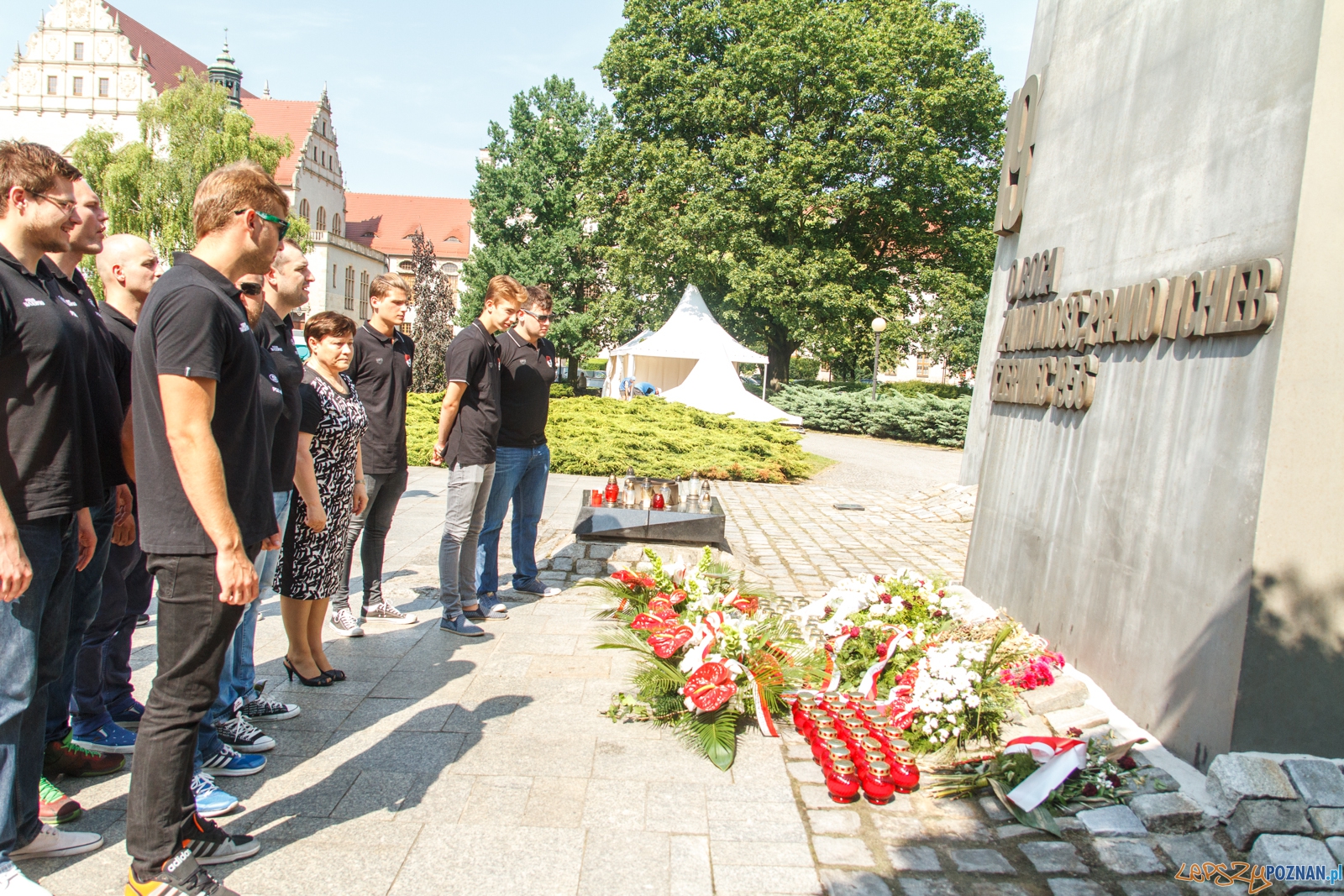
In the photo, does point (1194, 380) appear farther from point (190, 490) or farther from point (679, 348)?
point (679, 348)

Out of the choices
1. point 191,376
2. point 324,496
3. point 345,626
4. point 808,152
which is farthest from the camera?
point 808,152

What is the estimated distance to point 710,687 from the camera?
3783mm

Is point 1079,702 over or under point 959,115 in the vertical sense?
under

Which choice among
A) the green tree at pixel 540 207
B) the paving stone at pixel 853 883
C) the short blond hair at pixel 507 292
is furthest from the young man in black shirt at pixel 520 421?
the green tree at pixel 540 207

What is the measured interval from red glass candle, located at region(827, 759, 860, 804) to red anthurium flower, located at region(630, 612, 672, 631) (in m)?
1.10

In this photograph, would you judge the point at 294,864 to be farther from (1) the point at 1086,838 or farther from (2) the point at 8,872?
(1) the point at 1086,838

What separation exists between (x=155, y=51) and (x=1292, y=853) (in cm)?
6649

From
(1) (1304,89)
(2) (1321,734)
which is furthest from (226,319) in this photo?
(2) (1321,734)

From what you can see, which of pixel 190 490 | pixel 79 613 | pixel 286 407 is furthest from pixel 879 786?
pixel 79 613

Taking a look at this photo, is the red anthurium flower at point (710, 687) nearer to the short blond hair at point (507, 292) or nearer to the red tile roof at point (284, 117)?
the short blond hair at point (507, 292)

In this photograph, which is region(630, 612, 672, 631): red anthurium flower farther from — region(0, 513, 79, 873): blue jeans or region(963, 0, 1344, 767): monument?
region(0, 513, 79, 873): blue jeans

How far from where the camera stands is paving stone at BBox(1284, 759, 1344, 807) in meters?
3.04

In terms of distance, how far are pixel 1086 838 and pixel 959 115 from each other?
94.3ft

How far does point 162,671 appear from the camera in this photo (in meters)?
2.42
